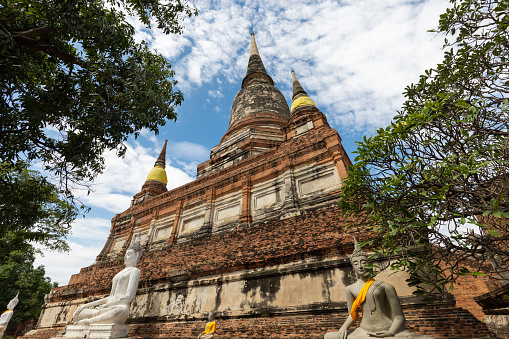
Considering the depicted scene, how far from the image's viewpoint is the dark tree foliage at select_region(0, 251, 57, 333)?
22.7 meters

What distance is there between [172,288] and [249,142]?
980 centimetres

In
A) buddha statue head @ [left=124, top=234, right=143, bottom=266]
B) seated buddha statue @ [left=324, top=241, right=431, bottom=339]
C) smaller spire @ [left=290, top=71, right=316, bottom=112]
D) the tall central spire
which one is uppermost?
the tall central spire

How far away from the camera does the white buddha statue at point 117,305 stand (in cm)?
574

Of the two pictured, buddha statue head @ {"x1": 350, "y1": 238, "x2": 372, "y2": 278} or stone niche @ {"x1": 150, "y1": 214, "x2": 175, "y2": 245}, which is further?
stone niche @ {"x1": 150, "y1": 214, "x2": 175, "y2": 245}

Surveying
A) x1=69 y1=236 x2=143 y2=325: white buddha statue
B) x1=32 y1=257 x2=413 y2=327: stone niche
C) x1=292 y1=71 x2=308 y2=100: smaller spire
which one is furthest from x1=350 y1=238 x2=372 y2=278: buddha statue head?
x1=292 y1=71 x2=308 y2=100: smaller spire

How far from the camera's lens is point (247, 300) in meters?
6.83

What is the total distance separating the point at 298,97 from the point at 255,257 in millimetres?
12658

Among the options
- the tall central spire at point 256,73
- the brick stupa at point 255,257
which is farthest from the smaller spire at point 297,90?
the tall central spire at point 256,73

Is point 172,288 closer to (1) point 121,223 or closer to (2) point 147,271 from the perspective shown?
(2) point 147,271

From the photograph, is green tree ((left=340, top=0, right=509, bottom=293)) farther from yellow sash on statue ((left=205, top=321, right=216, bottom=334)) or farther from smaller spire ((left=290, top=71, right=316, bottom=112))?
smaller spire ((left=290, top=71, right=316, bottom=112))

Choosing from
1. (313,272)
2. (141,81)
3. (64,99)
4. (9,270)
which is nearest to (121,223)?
(64,99)

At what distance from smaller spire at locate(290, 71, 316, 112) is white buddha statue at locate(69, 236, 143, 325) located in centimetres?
1142

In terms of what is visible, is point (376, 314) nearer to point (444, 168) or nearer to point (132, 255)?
point (444, 168)

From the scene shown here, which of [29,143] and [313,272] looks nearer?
[313,272]
